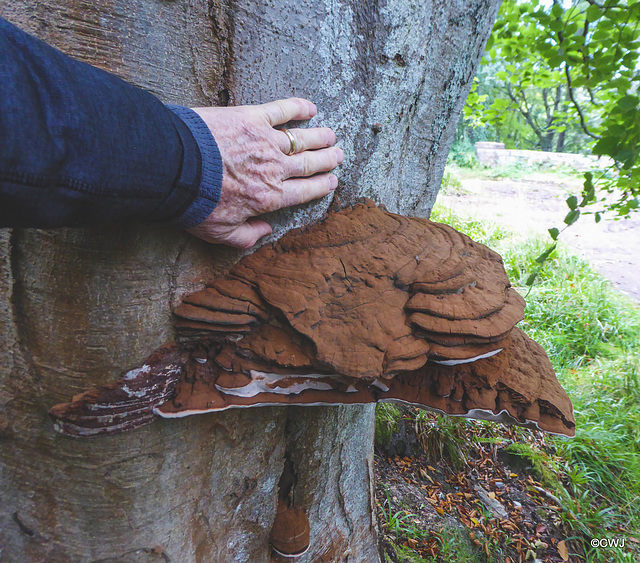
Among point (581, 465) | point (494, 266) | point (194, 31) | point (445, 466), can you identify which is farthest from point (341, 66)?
point (581, 465)

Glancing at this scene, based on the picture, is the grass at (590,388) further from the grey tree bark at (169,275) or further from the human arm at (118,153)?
the human arm at (118,153)

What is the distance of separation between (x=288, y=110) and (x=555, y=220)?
10.5m

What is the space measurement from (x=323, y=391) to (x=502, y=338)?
0.46 meters

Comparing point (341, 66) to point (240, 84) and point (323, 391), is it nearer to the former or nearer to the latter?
point (240, 84)

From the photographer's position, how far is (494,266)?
4.06ft

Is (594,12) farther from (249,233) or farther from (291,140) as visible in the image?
(249,233)

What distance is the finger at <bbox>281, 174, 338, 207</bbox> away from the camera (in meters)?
1.05

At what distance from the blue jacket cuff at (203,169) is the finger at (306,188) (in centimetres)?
20

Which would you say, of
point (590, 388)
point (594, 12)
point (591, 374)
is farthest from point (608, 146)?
point (591, 374)

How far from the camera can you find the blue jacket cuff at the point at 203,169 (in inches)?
33.6

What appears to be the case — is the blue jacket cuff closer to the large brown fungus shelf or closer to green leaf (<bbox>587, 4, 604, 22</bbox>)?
the large brown fungus shelf

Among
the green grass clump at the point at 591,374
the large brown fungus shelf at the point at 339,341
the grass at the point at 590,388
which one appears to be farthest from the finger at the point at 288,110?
the green grass clump at the point at 591,374

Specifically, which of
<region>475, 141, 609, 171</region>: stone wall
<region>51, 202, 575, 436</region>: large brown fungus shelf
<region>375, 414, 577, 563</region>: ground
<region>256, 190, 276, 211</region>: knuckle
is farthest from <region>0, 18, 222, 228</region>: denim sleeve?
<region>475, 141, 609, 171</region>: stone wall

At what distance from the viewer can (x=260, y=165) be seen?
961mm
